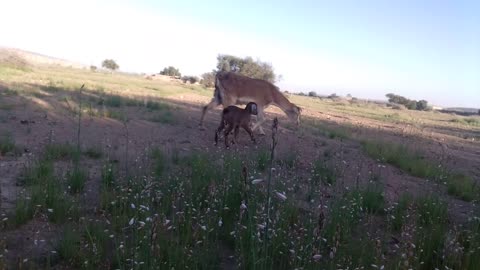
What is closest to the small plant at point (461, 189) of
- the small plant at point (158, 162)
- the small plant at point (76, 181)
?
the small plant at point (158, 162)

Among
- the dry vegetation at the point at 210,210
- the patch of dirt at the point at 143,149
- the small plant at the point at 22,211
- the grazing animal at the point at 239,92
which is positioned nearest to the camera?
the dry vegetation at the point at 210,210

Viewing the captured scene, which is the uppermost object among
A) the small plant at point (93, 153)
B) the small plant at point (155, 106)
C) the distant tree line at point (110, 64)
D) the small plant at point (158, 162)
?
the distant tree line at point (110, 64)

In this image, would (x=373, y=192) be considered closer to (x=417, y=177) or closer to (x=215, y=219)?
(x=215, y=219)

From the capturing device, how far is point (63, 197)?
5.46 metres

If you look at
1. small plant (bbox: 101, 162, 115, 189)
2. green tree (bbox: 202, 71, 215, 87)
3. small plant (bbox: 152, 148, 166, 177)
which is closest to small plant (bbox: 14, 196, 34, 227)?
small plant (bbox: 101, 162, 115, 189)

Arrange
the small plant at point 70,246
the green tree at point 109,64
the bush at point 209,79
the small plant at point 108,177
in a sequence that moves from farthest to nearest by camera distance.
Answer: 1. the green tree at point 109,64
2. the bush at point 209,79
3. the small plant at point 108,177
4. the small plant at point 70,246

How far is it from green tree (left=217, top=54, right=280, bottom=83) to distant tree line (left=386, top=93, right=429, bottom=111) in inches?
1092

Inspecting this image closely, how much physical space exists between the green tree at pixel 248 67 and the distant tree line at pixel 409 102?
27.7 metres

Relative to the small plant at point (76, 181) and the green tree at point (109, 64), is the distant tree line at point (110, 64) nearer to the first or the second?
the green tree at point (109, 64)

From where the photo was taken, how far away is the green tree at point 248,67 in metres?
51.4

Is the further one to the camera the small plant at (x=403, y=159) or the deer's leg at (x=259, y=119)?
the deer's leg at (x=259, y=119)

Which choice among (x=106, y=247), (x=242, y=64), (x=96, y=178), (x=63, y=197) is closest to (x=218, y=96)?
(x=96, y=178)

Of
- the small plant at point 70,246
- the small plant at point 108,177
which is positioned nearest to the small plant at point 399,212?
the small plant at point 70,246

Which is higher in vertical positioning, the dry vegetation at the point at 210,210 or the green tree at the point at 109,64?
the green tree at the point at 109,64
